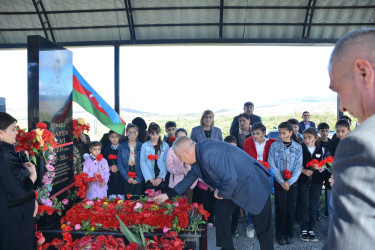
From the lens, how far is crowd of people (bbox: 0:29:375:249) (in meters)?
0.71

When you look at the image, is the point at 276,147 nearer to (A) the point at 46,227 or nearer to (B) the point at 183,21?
(A) the point at 46,227

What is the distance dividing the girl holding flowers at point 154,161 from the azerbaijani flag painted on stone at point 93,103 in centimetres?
62

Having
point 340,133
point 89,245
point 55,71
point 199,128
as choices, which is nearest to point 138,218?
point 89,245

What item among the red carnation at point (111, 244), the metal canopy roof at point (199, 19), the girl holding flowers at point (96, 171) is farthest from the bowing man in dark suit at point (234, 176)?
the metal canopy roof at point (199, 19)

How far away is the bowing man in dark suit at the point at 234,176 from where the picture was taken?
3045 mm

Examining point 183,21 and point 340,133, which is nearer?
point 340,133

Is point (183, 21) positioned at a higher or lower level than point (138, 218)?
higher

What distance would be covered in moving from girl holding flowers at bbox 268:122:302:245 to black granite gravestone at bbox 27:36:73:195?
291cm

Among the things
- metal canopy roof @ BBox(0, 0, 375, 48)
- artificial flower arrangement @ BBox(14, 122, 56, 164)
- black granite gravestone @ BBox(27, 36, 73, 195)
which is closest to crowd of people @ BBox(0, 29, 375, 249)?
artificial flower arrangement @ BBox(14, 122, 56, 164)

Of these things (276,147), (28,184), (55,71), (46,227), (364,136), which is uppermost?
(55,71)

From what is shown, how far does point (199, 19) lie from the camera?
6.55 m

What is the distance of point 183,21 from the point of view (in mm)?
6574

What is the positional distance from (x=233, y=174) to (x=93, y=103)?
2800 millimetres

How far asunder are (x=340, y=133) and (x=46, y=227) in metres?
4.19
